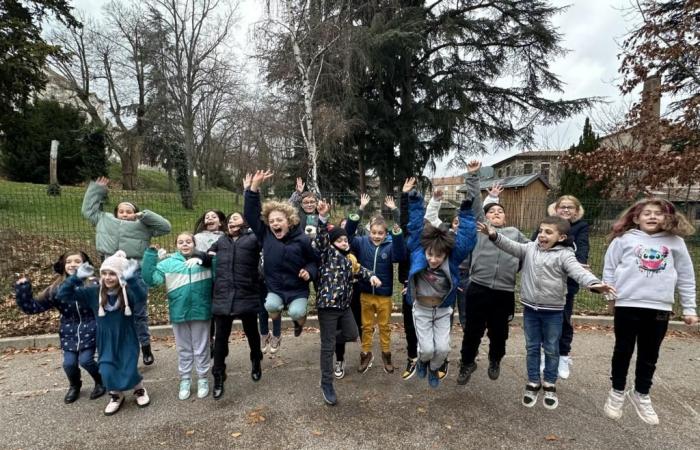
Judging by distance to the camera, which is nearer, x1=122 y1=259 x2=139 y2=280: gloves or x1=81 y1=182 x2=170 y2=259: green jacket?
x1=122 y1=259 x2=139 y2=280: gloves

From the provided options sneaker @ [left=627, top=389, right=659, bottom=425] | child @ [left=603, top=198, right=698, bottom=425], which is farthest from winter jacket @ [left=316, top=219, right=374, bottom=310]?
sneaker @ [left=627, top=389, right=659, bottom=425]

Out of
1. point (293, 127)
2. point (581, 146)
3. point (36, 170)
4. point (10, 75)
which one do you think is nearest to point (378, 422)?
point (10, 75)

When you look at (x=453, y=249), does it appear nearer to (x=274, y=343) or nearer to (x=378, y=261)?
(x=378, y=261)

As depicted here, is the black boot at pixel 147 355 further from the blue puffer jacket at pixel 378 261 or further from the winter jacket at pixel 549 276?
the winter jacket at pixel 549 276

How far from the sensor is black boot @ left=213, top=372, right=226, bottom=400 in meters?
3.72

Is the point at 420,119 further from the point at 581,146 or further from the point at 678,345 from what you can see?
the point at 678,345

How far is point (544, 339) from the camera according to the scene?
3.46 meters

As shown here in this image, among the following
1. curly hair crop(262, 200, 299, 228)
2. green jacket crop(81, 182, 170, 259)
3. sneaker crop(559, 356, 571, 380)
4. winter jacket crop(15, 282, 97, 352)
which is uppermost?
curly hair crop(262, 200, 299, 228)

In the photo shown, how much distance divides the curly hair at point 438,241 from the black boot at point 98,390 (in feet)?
11.5

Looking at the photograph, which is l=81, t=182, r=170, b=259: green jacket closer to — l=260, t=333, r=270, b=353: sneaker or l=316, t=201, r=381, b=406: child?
l=260, t=333, r=270, b=353: sneaker

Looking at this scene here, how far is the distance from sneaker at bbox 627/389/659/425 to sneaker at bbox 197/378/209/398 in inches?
153

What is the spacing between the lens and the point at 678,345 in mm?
5477

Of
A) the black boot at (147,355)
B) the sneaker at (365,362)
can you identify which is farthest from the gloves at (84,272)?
the sneaker at (365,362)

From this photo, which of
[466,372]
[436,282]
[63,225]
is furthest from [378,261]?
[63,225]
